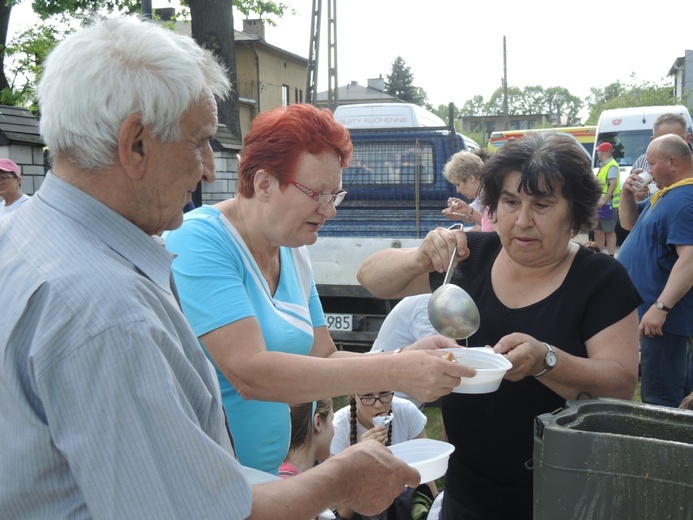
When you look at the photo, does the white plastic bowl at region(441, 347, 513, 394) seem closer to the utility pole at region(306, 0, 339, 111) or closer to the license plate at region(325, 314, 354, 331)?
the license plate at region(325, 314, 354, 331)

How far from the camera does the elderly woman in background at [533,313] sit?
81.6 inches

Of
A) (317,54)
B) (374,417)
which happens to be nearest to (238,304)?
(374,417)

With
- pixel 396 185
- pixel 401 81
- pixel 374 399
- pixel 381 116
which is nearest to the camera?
pixel 374 399

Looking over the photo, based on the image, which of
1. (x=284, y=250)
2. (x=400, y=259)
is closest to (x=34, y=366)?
(x=284, y=250)

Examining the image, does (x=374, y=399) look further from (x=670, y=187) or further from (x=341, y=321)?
(x=670, y=187)

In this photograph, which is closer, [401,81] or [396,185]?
[396,185]

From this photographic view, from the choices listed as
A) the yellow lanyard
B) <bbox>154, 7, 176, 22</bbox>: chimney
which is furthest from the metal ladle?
<bbox>154, 7, 176, 22</bbox>: chimney

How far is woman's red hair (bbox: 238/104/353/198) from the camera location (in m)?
2.10

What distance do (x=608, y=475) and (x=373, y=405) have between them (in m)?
2.39

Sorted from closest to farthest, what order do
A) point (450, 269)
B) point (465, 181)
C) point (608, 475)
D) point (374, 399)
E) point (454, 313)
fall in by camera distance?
1. point (608, 475)
2. point (454, 313)
3. point (450, 269)
4. point (374, 399)
5. point (465, 181)

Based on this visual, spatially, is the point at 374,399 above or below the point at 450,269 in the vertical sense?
below

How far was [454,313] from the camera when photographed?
2.11 metres

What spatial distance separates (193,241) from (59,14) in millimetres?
18132

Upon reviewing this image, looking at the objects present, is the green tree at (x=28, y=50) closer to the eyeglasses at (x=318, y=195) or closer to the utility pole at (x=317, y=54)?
the utility pole at (x=317, y=54)
